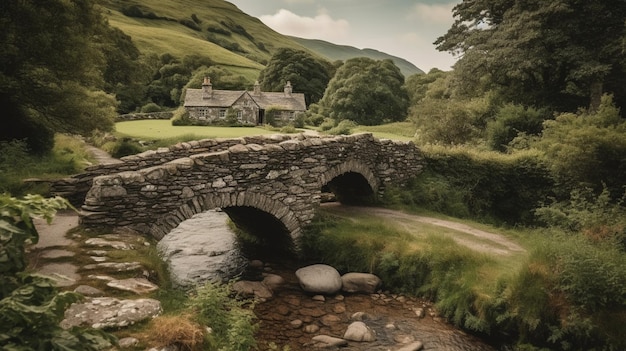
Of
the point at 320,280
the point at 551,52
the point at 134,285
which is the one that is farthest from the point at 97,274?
the point at 551,52

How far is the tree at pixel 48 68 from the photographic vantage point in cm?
1333

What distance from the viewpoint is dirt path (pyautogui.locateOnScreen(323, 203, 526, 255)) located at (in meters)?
12.0

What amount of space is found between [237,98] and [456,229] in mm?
48619

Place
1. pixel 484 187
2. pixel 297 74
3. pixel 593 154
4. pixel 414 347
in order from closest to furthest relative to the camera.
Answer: pixel 414 347 → pixel 593 154 → pixel 484 187 → pixel 297 74

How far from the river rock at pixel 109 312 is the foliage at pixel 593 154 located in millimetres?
13384

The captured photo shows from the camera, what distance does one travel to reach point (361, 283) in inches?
427

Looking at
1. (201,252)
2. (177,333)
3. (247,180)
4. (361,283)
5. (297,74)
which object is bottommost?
(201,252)

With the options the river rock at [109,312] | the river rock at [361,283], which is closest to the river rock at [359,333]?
the river rock at [361,283]

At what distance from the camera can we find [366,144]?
15.8 metres

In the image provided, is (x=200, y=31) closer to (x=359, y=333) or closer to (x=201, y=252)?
(x=201, y=252)

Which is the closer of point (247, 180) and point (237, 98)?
point (247, 180)

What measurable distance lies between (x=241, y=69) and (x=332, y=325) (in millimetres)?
94283

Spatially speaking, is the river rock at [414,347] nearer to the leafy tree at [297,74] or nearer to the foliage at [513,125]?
Result: the foliage at [513,125]

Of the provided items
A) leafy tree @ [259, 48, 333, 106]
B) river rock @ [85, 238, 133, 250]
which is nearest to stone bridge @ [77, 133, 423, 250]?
river rock @ [85, 238, 133, 250]
